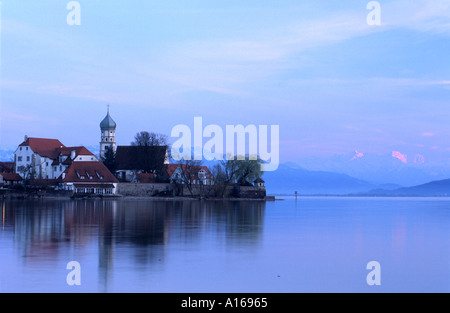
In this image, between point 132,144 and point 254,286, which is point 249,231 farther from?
point 132,144

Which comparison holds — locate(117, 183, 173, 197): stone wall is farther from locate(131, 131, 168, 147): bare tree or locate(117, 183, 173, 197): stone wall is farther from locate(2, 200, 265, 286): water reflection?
locate(2, 200, 265, 286): water reflection

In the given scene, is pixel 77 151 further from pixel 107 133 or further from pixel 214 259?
pixel 214 259

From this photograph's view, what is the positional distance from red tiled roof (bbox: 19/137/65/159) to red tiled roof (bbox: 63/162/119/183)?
11.9 m

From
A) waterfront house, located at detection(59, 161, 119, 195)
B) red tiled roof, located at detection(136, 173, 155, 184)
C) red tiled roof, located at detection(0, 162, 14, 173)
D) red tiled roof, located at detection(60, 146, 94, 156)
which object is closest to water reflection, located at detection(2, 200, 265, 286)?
waterfront house, located at detection(59, 161, 119, 195)

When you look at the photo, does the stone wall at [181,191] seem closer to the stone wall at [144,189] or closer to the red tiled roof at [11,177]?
the stone wall at [144,189]

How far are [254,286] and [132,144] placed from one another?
9461 cm

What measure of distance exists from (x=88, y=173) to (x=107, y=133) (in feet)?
79.6

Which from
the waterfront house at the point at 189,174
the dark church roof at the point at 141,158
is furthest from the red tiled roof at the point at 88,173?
the dark church roof at the point at 141,158

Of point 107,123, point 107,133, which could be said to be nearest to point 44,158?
point 107,133

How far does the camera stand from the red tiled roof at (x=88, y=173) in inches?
3529

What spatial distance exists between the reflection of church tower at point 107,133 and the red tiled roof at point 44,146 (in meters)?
8.61
